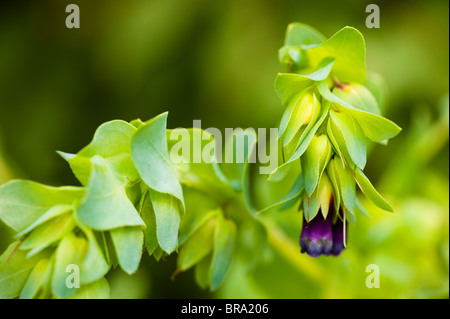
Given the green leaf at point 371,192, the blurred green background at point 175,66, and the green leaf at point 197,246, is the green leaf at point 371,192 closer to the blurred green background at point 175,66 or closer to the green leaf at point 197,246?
the green leaf at point 197,246

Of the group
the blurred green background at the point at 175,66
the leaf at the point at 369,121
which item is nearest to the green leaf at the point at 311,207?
the leaf at the point at 369,121

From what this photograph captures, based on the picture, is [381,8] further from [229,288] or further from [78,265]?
[78,265]

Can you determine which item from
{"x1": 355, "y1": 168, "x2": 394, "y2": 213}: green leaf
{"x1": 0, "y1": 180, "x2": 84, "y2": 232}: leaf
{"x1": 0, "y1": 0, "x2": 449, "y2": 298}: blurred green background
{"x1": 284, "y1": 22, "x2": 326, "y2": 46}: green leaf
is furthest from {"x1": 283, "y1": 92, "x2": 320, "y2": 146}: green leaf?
{"x1": 0, "y1": 0, "x2": 449, "y2": 298}: blurred green background

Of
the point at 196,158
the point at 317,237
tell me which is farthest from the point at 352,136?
the point at 196,158

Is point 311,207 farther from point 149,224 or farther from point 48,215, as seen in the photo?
point 48,215

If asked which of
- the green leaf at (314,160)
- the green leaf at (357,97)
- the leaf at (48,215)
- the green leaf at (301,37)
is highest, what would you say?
the green leaf at (301,37)

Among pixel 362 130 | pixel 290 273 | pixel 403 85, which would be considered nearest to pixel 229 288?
pixel 290 273
